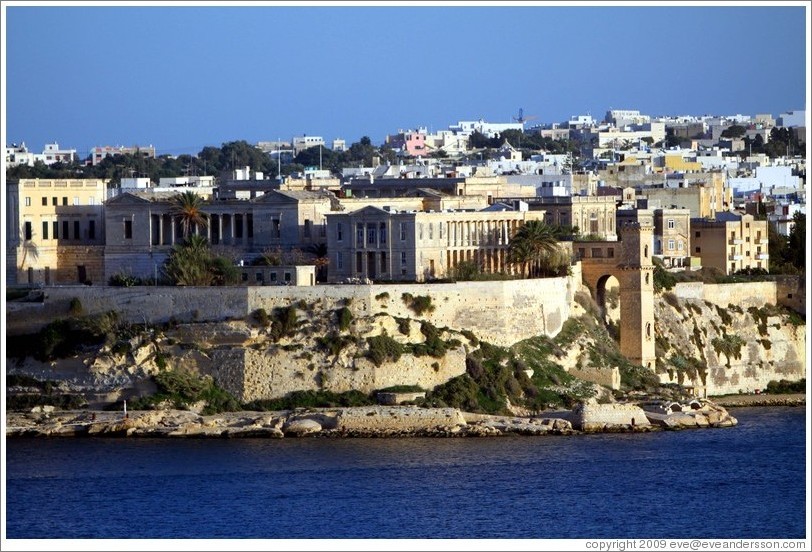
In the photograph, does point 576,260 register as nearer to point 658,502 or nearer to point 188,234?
point 188,234

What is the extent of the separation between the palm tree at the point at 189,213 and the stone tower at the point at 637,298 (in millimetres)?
7405

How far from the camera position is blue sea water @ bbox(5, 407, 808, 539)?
37.7m

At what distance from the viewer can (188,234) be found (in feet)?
167

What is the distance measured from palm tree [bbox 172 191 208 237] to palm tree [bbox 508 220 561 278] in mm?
5603

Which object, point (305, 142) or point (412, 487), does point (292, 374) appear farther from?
point (305, 142)

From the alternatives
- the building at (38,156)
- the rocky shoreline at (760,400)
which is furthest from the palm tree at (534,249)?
the building at (38,156)

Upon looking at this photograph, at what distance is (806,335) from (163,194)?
11.8 meters

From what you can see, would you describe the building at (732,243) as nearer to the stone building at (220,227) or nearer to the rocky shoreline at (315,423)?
the stone building at (220,227)

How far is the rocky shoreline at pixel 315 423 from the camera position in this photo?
44.2 metres

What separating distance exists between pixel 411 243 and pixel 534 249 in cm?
217

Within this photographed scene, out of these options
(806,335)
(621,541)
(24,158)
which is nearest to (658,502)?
(621,541)

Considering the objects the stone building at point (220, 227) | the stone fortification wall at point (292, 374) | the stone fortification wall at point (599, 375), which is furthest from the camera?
the stone building at point (220, 227)

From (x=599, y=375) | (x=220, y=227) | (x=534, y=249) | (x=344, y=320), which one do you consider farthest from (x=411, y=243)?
(x=220, y=227)

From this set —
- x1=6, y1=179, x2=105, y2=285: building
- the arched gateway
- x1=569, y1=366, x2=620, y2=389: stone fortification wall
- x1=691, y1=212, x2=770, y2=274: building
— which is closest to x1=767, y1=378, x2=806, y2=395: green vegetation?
the arched gateway
